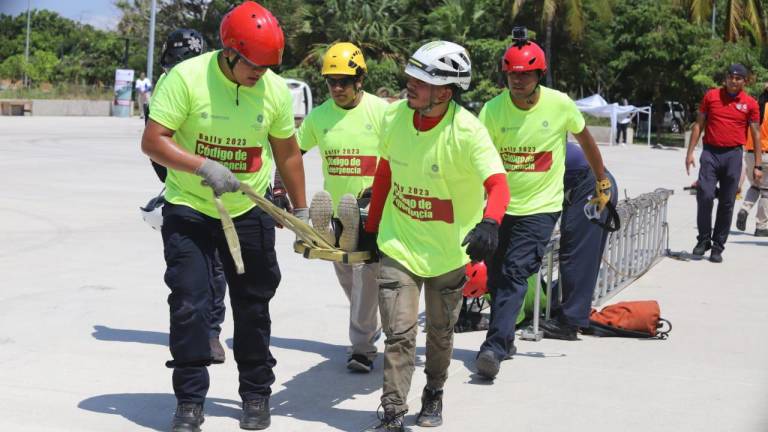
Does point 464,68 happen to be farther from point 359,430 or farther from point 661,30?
point 661,30

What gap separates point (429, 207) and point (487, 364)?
1.36 meters

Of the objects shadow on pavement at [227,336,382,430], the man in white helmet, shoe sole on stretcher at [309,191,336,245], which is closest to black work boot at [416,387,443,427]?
the man in white helmet

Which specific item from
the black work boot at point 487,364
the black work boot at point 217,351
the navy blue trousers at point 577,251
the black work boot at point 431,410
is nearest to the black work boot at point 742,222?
the navy blue trousers at point 577,251

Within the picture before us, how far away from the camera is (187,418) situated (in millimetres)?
4926

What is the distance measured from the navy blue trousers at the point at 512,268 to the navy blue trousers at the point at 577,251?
97 centimetres

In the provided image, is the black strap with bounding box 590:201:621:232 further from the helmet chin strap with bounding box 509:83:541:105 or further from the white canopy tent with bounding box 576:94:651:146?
the white canopy tent with bounding box 576:94:651:146

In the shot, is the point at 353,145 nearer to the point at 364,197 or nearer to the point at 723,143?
the point at 364,197

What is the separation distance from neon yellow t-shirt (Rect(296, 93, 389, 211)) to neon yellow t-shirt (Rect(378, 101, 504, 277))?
126cm

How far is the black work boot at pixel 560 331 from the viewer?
7.59 meters

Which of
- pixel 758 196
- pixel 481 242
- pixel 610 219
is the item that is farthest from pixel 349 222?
pixel 758 196

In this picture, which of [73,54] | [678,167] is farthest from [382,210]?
[73,54]

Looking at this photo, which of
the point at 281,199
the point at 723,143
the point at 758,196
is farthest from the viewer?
the point at 758,196

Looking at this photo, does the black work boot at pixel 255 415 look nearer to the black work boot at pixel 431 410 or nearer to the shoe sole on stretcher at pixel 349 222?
the black work boot at pixel 431 410

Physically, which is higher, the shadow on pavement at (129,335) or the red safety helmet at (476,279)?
the red safety helmet at (476,279)
